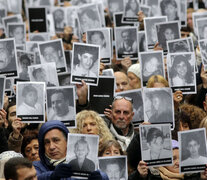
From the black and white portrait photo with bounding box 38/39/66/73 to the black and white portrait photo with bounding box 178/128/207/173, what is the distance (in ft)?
11.7

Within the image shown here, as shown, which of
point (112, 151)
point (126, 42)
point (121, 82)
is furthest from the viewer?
point (126, 42)

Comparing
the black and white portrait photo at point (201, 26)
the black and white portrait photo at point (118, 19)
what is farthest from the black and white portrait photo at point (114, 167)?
the black and white portrait photo at point (118, 19)

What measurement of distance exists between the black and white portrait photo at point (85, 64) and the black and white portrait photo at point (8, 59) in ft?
2.61

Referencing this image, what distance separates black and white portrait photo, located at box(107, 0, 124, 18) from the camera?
13.8m

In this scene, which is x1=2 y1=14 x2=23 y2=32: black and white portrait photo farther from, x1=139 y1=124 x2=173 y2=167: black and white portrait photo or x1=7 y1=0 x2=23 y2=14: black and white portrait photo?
x1=139 y1=124 x2=173 y2=167: black and white portrait photo

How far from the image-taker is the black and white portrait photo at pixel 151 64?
10570 mm

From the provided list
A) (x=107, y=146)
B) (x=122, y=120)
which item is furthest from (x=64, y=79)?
(x=107, y=146)

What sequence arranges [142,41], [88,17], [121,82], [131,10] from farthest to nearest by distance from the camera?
1. [131,10]
2. [142,41]
3. [88,17]
4. [121,82]

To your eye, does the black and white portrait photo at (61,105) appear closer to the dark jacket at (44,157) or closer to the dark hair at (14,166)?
the dark jacket at (44,157)

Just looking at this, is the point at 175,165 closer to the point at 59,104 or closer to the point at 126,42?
the point at 59,104

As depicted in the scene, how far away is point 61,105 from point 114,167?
1.72 m

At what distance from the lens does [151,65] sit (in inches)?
421

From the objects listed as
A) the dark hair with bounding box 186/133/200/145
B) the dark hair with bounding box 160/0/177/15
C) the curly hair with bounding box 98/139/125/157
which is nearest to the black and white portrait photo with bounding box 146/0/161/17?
the dark hair with bounding box 160/0/177/15

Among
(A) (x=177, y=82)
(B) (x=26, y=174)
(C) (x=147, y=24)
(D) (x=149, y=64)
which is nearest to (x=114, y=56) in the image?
(C) (x=147, y=24)
